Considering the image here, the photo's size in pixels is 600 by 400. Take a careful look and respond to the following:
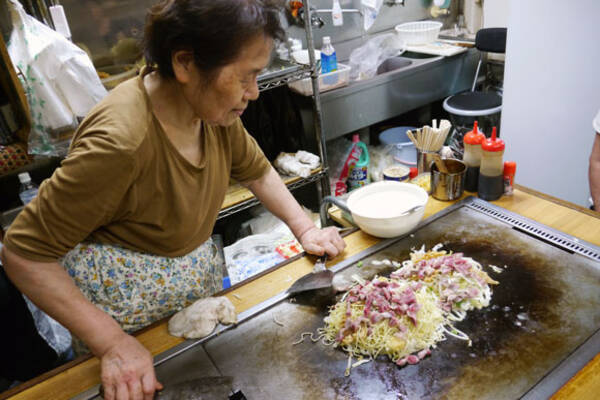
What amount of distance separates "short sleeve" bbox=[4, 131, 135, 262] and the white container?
202 centimetres

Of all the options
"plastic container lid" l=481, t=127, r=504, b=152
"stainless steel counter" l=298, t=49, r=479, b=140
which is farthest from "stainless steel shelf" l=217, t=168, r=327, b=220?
"plastic container lid" l=481, t=127, r=504, b=152

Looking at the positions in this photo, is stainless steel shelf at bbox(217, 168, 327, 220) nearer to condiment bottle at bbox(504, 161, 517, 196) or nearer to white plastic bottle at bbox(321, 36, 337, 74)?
white plastic bottle at bbox(321, 36, 337, 74)

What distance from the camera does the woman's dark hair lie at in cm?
96

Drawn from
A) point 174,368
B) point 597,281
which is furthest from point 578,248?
point 174,368

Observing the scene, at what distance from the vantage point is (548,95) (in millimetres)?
2477

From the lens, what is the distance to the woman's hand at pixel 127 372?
104cm

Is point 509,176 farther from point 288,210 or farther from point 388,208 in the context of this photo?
point 288,210

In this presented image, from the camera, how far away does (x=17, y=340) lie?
1.66m

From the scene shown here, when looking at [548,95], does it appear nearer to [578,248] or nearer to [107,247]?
[578,248]

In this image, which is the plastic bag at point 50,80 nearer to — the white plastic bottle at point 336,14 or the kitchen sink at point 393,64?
the white plastic bottle at point 336,14

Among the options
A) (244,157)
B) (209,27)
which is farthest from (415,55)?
(209,27)

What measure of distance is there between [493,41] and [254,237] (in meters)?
2.45

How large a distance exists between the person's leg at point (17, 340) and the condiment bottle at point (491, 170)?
1.84 m

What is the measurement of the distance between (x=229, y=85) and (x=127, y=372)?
2.50 feet
